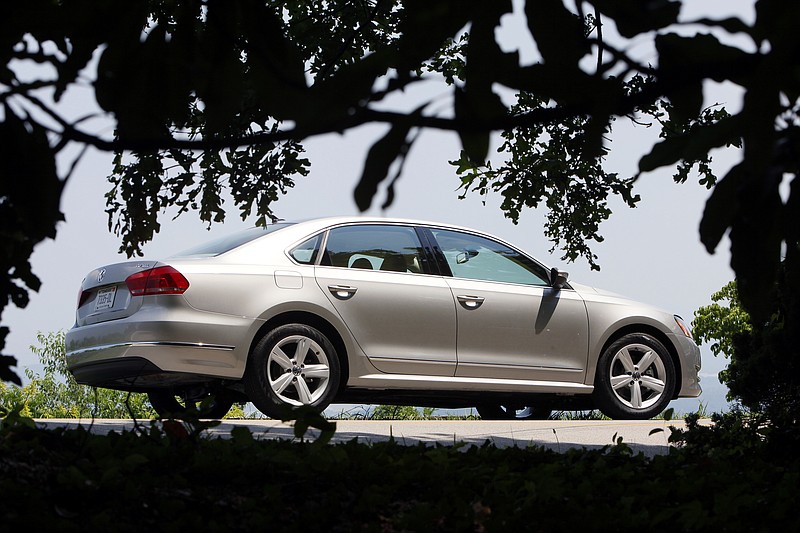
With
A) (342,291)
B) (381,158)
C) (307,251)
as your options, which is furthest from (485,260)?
(381,158)

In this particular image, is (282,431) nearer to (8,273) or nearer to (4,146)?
(8,273)

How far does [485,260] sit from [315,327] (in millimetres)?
1919

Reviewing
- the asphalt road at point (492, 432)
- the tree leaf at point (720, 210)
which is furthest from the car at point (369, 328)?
the tree leaf at point (720, 210)

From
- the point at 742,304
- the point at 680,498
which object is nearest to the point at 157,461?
the point at 680,498

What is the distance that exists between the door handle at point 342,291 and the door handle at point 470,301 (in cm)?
102

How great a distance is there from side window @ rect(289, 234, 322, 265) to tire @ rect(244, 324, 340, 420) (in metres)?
0.55

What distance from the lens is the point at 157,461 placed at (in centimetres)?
374

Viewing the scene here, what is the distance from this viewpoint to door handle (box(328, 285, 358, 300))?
771 cm

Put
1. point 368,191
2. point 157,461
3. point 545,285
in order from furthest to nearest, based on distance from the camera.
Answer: point 545,285
point 157,461
point 368,191

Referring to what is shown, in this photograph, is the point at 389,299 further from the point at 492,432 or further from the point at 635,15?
the point at 635,15

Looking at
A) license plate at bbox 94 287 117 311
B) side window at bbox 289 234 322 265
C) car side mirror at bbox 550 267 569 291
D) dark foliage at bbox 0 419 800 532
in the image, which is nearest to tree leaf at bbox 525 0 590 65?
dark foliage at bbox 0 419 800 532

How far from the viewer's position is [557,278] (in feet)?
29.1

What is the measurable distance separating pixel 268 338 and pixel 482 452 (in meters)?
3.12

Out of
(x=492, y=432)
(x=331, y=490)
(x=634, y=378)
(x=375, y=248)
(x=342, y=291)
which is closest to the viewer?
(x=331, y=490)
